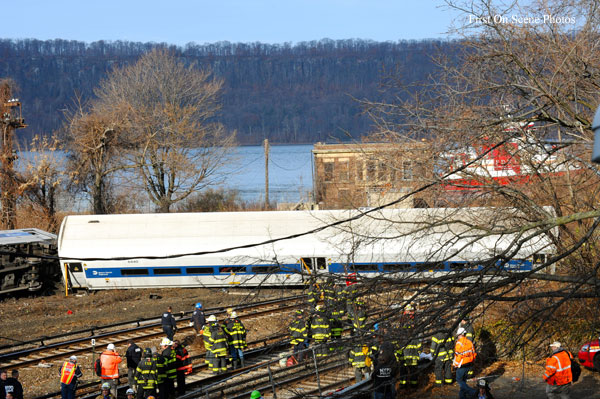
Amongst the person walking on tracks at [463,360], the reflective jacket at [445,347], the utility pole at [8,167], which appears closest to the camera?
the reflective jacket at [445,347]

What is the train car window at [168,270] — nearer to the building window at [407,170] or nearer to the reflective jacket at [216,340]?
the reflective jacket at [216,340]

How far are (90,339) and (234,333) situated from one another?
5.71m

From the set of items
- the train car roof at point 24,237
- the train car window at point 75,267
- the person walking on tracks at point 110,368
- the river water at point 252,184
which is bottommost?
the person walking on tracks at point 110,368

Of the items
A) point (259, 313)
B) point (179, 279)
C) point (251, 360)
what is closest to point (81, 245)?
point (179, 279)

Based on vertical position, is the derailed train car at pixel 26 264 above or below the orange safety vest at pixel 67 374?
above

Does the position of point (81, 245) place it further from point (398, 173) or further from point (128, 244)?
point (398, 173)

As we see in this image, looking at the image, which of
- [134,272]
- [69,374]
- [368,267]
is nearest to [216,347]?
[69,374]

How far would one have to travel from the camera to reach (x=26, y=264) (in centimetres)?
2781

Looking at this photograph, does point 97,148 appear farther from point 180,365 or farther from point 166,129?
point 180,365

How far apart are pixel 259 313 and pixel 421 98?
11721 mm

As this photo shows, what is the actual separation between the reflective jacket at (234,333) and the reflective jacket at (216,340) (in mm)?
342

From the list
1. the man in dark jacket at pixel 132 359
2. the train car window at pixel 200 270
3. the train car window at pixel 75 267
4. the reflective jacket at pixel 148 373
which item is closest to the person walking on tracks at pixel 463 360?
the reflective jacket at pixel 148 373

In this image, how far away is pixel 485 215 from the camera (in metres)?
16.5

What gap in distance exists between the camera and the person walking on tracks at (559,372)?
42.7ft
